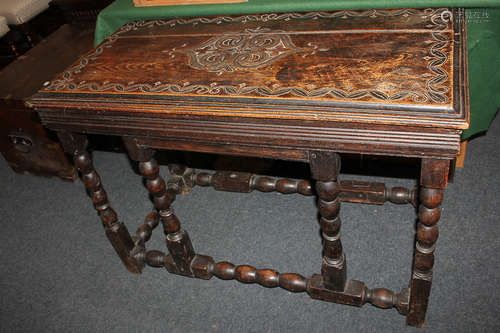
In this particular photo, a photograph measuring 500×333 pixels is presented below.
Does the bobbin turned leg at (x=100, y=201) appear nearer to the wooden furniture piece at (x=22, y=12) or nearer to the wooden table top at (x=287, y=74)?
the wooden table top at (x=287, y=74)

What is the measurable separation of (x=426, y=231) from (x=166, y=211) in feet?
3.10

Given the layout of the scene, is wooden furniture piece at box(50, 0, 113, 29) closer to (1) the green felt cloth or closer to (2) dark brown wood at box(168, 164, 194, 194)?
(1) the green felt cloth

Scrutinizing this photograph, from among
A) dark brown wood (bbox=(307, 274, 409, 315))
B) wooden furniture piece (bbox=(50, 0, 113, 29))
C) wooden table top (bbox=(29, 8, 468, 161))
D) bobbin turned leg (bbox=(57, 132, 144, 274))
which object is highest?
wooden table top (bbox=(29, 8, 468, 161))

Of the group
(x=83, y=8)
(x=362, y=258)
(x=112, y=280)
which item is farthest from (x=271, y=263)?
(x=83, y=8)

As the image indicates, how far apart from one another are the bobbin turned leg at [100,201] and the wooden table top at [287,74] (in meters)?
0.12

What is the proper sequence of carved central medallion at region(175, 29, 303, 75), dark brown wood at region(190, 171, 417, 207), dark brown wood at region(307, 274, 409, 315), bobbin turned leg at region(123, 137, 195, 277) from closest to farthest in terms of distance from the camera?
carved central medallion at region(175, 29, 303, 75) < bobbin turned leg at region(123, 137, 195, 277) < dark brown wood at region(307, 274, 409, 315) < dark brown wood at region(190, 171, 417, 207)

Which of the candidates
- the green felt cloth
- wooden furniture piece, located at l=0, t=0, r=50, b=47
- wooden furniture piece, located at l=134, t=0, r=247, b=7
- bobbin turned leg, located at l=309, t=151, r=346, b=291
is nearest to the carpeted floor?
bobbin turned leg, located at l=309, t=151, r=346, b=291

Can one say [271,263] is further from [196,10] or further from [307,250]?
[196,10]

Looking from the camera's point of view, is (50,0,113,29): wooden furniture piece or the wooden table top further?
(50,0,113,29): wooden furniture piece

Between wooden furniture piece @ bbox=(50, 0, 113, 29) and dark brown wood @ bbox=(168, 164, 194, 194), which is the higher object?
wooden furniture piece @ bbox=(50, 0, 113, 29)

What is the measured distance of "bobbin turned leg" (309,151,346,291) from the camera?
4.02ft

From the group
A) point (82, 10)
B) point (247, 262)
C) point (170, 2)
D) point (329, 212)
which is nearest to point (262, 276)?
point (247, 262)

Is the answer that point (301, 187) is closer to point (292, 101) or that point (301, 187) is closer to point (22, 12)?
point (292, 101)

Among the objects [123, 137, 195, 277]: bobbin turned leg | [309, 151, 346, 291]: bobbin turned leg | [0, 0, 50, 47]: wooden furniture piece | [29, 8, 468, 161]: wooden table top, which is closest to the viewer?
[29, 8, 468, 161]: wooden table top
